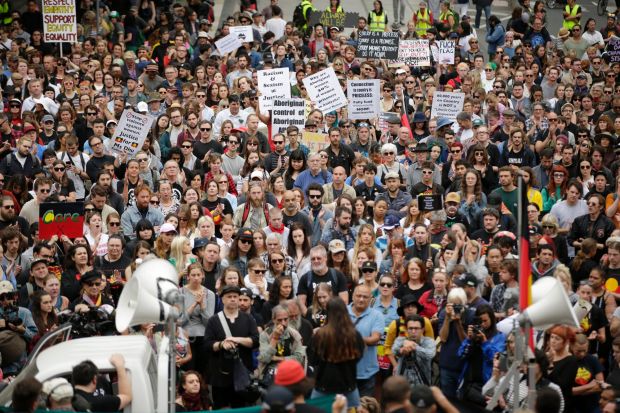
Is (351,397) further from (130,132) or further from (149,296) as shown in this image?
(130,132)

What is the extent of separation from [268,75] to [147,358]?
1170 centimetres

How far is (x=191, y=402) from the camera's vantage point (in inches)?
478

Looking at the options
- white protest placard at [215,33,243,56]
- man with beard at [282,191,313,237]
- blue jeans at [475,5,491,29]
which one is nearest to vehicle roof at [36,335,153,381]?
man with beard at [282,191,313,237]

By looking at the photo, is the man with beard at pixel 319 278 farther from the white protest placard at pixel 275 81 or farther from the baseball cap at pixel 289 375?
the white protest placard at pixel 275 81

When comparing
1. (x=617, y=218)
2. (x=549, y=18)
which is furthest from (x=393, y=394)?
(x=549, y=18)

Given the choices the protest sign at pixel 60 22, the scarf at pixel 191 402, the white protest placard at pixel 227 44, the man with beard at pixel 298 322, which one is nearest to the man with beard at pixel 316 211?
the man with beard at pixel 298 322

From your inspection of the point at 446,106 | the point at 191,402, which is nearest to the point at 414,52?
the point at 446,106

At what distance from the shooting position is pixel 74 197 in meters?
17.9

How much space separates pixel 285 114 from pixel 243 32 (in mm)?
6504

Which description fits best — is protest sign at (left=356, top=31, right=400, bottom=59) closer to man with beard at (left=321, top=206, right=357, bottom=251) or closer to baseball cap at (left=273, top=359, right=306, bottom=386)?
man with beard at (left=321, top=206, right=357, bottom=251)

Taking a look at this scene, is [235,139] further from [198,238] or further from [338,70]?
[338,70]

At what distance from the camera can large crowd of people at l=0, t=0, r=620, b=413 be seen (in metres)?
12.3

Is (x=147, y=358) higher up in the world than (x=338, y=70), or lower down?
lower down

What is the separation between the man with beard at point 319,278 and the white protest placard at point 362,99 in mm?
7406
